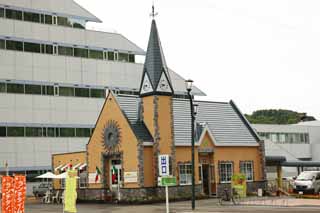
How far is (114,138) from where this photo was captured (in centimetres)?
4291

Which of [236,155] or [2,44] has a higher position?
[2,44]

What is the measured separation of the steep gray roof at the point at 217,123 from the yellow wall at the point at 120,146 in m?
3.41

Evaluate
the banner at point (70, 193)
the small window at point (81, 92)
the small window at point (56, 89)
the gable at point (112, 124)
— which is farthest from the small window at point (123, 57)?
the banner at point (70, 193)

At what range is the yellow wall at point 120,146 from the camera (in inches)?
1608

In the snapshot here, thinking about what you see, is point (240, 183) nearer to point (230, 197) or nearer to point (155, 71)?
point (230, 197)

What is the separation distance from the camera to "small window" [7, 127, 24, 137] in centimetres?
6291

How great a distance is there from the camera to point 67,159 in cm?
5034

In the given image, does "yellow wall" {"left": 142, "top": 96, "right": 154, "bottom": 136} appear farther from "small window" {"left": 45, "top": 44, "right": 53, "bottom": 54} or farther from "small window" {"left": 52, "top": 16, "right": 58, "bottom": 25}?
"small window" {"left": 52, "top": 16, "right": 58, "bottom": 25}

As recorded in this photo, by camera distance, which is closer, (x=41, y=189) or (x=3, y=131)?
(x=41, y=189)

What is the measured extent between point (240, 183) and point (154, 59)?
10.8m

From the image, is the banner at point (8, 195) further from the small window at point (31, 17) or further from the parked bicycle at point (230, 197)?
the small window at point (31, 17)

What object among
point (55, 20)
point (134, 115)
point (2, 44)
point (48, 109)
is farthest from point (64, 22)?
point (134, 115)

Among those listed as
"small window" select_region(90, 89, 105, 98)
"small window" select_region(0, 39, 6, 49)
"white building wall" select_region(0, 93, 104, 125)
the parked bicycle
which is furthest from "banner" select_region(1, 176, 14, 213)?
"small window" select_region(90, 89, 105, 98)

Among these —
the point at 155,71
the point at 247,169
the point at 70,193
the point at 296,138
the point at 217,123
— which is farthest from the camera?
the point at 296,138
